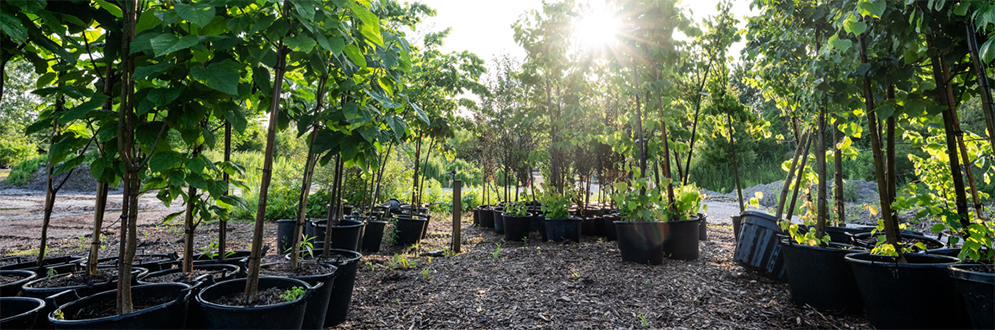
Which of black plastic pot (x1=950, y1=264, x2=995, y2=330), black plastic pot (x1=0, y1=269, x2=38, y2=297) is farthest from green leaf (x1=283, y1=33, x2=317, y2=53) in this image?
black plastic pot (x1=950, y1=264, x2=995, y2=330)

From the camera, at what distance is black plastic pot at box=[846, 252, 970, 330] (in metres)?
Answer: 1.89

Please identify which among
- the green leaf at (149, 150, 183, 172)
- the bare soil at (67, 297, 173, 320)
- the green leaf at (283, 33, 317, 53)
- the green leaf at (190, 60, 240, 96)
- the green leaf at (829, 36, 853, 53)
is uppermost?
the green leaf at (829, 36, 853, 53)

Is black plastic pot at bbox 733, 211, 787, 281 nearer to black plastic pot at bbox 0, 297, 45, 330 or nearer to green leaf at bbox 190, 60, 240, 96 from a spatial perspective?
green leaf at bbox 190, 60, 240, 96

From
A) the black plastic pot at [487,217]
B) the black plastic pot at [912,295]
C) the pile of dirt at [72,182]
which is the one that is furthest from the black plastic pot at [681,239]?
the pile of dirt at [72,182]

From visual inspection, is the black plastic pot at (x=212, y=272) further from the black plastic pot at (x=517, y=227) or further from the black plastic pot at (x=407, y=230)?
the black plastic pot at (x=517, y=227)

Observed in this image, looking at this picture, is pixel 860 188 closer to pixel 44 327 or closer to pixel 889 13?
pixel 889 13

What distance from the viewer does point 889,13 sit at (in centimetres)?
191

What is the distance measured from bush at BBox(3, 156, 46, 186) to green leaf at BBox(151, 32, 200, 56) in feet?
67.9

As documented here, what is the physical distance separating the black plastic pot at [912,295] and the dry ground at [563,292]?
26 cm

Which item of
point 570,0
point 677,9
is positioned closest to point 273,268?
Result: point 677,9

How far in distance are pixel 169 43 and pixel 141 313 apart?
3.03ft

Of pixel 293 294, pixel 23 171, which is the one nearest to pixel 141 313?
pixel 293 294

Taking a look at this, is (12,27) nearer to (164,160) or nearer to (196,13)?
(196,13)

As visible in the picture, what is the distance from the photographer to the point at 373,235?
14.9ft
